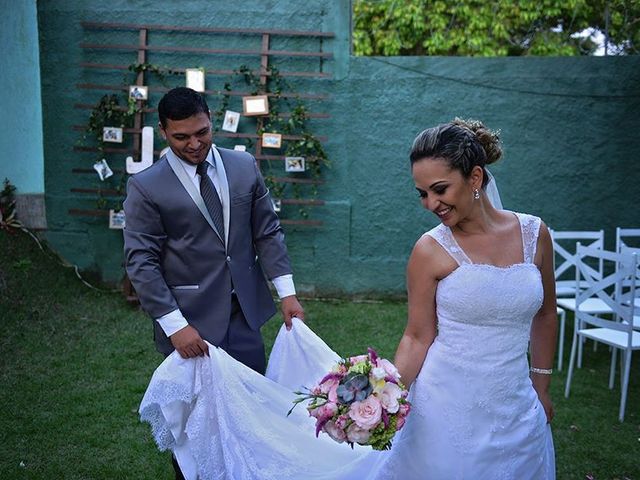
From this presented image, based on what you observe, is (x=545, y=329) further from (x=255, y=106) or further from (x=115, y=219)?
(x=115, y=219)

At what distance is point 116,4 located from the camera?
7.65 meters

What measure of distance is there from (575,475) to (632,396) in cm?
160

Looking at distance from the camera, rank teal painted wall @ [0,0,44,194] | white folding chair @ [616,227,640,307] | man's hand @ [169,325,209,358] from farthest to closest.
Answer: teal painted wall @ [0,0,44,194], white folding chair @ [616,227,640,307], man's hand @ [169,325,209,358]

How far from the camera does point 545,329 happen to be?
8.68 ft

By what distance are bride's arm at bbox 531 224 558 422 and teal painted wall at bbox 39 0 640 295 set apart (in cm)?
525

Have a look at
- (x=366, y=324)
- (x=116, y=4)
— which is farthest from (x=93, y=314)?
(x=116, y=4)

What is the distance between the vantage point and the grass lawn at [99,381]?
4137mm

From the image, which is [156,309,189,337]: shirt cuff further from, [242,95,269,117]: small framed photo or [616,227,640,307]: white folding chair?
[242,95,269,117]: small framed photo

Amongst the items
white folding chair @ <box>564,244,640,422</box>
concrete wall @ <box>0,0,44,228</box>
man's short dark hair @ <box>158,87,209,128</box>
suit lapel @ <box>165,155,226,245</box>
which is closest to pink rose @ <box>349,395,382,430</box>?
suit lapel @ <box>165,155,226,245</box>

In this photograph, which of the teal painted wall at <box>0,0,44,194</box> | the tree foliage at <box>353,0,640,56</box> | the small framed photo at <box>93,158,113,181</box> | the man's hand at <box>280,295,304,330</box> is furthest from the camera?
the tree foliage at <box>353,0,640,56</box>

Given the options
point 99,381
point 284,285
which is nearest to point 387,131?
point 99,381

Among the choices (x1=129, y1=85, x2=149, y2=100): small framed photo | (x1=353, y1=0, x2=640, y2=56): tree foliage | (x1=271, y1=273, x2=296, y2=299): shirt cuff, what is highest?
(x1=353, y1=0, x2=640, y2=56): tree foliage

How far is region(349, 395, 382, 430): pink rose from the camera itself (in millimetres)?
2137

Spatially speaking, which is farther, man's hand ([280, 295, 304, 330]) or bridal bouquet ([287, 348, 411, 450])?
man's hand ([280, 295, 304, 330])
